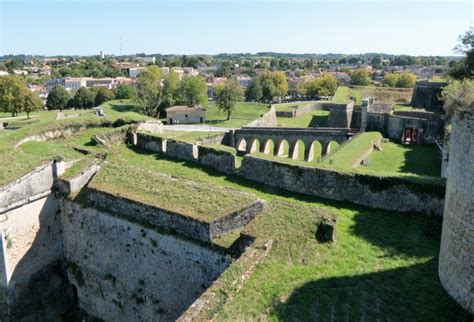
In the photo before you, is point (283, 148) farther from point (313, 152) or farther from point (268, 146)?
point (313, 152)

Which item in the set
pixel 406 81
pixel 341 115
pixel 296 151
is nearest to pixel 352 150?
pixel 296 151

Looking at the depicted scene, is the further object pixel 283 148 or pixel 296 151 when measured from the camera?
pixel 283 148

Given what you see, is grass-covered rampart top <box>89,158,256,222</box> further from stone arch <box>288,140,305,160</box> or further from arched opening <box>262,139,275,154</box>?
arched opening <box>262,139,275,154</box>

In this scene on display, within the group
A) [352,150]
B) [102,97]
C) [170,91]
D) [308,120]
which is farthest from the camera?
[102,97]

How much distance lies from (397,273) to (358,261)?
990mm

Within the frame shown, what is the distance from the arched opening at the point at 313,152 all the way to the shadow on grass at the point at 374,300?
24.8 meters

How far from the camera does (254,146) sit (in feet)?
128

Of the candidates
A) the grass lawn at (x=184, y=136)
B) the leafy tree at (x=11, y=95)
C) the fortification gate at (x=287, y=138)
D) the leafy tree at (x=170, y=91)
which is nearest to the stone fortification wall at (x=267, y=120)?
the fortification gate at (x=287, y=138)

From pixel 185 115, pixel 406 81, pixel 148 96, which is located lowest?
pixel 185 115

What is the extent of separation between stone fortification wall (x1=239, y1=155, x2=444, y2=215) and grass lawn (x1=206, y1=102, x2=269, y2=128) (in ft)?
127

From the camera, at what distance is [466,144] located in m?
7.97

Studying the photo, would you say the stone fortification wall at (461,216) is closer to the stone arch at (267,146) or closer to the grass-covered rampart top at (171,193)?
the grass-covered rampart top at (171,193)

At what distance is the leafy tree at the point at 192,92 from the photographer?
6394cm

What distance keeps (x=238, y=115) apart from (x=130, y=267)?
49.4 metres
